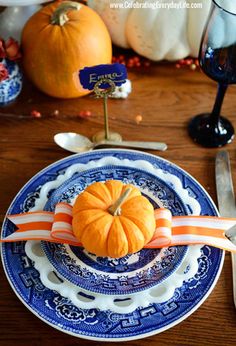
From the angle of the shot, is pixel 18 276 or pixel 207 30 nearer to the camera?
pixel 18 276

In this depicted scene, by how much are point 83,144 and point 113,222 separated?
27 cm

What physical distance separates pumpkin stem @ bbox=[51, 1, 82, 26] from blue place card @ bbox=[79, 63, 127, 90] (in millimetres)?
139

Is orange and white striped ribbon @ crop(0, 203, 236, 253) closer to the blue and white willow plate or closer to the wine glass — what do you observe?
the blue and white willow plate

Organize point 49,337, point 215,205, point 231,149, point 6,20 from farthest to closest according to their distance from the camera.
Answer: point 6,20 < point 231,149 < point 215,205 < point 49,337

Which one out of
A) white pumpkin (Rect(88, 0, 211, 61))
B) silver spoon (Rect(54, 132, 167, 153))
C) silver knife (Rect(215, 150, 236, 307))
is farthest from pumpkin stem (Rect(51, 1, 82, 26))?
silver knife (Rect(215, 150, 236, 307))

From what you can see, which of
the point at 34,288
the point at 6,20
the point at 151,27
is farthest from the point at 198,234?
the point at 6,20

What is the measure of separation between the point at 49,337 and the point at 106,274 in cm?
11

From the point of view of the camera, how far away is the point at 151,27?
92 centimetres

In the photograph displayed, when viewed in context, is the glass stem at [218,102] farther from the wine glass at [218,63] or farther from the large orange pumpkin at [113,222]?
the large orange pumpkin at [113,222]

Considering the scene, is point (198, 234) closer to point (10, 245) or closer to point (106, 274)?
point (106, 274)

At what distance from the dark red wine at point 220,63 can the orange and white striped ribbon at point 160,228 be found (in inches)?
9.9

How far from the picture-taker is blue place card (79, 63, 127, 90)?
29.5 inches

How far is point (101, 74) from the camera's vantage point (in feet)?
2.49

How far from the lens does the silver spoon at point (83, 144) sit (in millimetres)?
833
